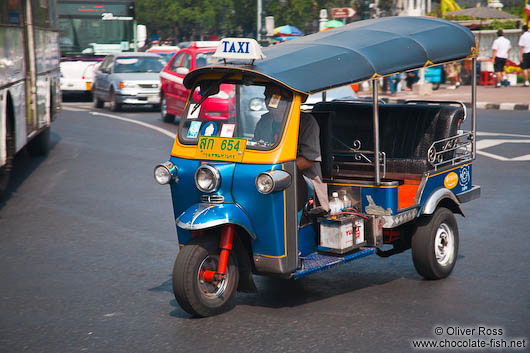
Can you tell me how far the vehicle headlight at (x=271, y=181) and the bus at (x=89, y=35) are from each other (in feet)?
68.5

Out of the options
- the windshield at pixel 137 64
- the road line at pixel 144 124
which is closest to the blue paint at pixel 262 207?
the road line at pixel 144 124

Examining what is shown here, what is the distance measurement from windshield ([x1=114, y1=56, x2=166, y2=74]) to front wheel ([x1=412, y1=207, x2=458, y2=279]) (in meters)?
16.7

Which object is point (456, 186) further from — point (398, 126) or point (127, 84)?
point (127, 84)

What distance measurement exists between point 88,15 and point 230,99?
2146 cm

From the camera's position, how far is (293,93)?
6.06 metres

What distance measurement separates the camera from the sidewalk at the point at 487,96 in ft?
73.9

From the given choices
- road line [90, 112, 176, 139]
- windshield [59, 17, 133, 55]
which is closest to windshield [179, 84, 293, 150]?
road line [90, 112, 176, 139]

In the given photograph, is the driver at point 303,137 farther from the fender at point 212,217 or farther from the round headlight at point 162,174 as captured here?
the round headlight at point 162,174

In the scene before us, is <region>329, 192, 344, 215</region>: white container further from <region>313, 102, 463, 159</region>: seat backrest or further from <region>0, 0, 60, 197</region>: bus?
<region>0, 0, 60, 197</region>: bus

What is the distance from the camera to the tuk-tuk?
19.6ft

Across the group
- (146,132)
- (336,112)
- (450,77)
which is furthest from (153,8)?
(336,112)

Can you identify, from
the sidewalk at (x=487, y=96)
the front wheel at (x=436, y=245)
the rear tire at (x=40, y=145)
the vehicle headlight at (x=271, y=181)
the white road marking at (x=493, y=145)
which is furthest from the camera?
the sidewalk at (x=487, y=96)

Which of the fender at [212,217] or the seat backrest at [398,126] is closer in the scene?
the fender at [212,217]

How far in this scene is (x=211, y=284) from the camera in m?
6.09
